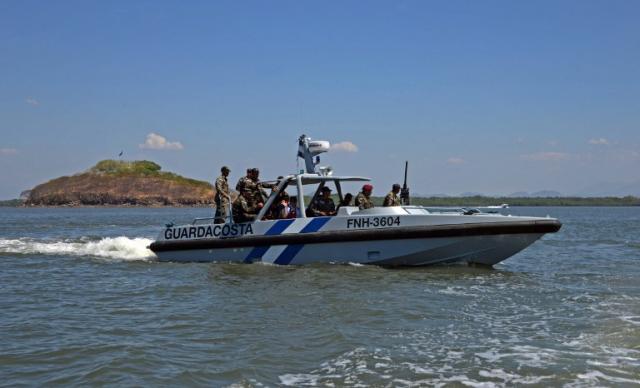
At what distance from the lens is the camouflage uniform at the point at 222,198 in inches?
577

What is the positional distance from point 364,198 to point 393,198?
67cm

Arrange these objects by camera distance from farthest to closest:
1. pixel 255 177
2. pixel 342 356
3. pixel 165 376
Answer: pixel 255 177, pixel 342 356, pixel 165 376

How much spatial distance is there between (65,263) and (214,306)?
307 inches

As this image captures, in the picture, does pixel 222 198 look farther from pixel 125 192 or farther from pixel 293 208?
pixel 125 192

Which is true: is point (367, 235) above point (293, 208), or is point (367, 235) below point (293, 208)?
below

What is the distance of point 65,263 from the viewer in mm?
15539

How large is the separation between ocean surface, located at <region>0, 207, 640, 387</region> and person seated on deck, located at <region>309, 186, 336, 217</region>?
1.46 metres

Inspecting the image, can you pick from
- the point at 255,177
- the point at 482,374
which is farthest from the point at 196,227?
the point at 482,374

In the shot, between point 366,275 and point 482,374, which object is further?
point 366,275

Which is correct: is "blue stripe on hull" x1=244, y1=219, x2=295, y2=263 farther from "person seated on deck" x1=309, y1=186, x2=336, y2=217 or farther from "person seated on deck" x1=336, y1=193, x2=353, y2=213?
"person seated on deck" x1=336, y1=193, x2=353, y2=213

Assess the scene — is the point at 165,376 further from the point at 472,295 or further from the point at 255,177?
the point at 255,177

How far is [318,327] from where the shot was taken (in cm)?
787

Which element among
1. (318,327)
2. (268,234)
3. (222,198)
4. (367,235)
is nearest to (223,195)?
(222,198)

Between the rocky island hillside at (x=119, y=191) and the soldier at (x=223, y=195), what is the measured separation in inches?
4942
